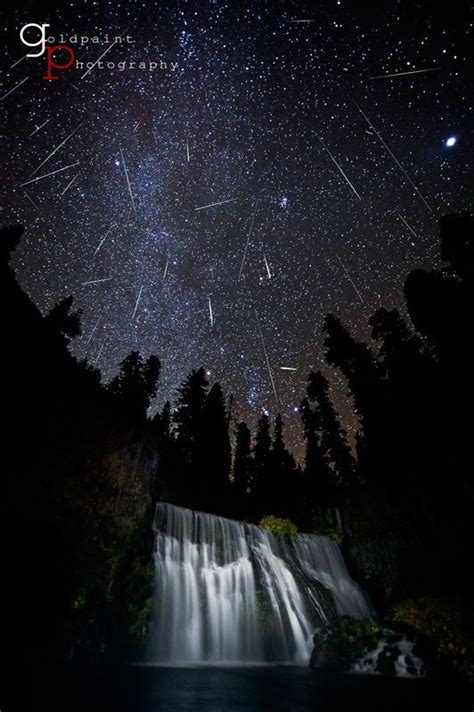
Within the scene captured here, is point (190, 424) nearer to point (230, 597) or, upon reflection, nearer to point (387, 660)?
point (230, 597)

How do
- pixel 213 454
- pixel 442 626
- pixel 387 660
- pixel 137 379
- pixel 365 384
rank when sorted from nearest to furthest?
pixel 387 660 → pixel 442 626 → pixel 365 384 → pixel 213 454 → pixel 137 379

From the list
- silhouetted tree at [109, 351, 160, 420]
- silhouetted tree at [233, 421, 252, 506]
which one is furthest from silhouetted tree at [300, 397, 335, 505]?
silhouetted tree at [109, 351, 160, 420]

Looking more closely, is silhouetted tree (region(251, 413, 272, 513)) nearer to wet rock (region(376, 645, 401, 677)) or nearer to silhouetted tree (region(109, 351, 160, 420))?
silhouetted tree (region(109, 351, 160, 420))

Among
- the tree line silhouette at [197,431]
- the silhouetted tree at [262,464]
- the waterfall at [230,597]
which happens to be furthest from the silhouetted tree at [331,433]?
the waterfall at [230,597]

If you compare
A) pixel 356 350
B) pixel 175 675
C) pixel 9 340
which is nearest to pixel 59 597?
pixel 175 675

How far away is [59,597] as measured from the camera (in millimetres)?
10203

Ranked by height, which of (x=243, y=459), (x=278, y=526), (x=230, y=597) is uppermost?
(x=243, y=459)

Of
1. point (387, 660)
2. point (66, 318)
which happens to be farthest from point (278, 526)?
point (66, 318)

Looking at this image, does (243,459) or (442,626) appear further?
(243,459)

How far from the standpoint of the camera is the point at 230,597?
14008 millimetres

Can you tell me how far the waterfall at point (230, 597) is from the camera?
12.3m

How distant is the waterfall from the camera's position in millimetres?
12320

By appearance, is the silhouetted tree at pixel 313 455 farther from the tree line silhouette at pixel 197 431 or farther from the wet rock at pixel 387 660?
the wet rock at pixel 387 660

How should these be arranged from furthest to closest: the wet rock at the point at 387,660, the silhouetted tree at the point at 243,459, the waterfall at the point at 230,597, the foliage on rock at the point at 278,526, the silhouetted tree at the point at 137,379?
the silhouetted tree at the point at 243,459 < the silhouetted tree at the point at 137,379 < the foliage on rock at the point at 278,526 < the waterfall at the point at 230,597 < the wet rock at the point at 387,660
